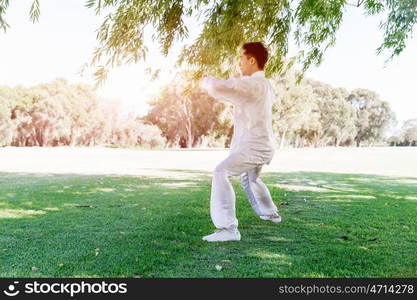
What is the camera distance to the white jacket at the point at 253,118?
4.96m

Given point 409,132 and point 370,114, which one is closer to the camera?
point 370,114

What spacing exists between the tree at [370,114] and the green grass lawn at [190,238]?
7498 cm

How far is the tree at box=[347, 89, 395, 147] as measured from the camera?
80062 mm

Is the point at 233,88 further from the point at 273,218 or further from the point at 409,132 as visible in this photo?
the point at 409,132

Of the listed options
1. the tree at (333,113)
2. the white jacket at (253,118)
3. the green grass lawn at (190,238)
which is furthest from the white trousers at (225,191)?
the tree at (333,113)

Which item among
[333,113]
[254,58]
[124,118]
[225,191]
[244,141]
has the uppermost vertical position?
[333,113]

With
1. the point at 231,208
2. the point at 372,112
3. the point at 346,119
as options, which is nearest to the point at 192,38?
the point at 231,208

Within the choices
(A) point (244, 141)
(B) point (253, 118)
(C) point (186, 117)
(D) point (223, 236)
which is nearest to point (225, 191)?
(D) point (223, 236)

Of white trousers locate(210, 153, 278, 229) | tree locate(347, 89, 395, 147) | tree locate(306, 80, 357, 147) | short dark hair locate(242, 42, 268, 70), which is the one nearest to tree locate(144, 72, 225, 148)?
tree locate(306, 80, 357, 147)

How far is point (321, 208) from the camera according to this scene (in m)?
8.00

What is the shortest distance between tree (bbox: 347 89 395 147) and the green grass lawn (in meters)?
75.0

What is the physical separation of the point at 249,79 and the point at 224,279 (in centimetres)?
233

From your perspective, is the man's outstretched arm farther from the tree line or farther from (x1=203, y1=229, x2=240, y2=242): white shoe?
the tree line

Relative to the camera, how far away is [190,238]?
17.3 ft
